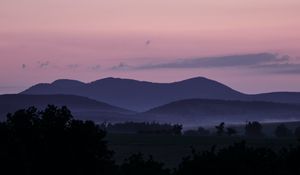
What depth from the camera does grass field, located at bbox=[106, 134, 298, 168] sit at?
92.6 m

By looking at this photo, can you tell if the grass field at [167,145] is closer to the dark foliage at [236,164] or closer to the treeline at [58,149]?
the dark foliage at [236,164]

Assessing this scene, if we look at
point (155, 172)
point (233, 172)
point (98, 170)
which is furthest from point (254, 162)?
point (98, 170)

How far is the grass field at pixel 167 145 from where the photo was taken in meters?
92.6

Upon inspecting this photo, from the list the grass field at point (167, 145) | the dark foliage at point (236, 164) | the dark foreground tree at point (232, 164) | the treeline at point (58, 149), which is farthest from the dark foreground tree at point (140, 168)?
the grass field at point (167, 145)

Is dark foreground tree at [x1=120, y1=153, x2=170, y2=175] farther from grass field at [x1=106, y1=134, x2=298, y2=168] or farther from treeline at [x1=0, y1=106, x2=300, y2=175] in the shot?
grass field at [x1=106, y1=134, x2=298, y2=168]

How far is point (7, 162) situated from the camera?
33781mm

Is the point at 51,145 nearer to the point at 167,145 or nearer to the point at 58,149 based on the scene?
the point at 58,149

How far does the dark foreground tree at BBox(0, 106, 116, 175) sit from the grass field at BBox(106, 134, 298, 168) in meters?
47.6

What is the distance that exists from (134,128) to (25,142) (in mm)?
131675

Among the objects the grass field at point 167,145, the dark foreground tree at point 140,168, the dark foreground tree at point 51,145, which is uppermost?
the grass field at point 167,145

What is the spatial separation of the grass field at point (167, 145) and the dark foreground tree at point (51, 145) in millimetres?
47571

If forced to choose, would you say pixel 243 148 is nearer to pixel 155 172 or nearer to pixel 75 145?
pixel 155 172

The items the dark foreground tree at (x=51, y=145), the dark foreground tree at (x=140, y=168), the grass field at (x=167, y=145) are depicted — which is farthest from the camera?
the grass field at (x=167, y=145)

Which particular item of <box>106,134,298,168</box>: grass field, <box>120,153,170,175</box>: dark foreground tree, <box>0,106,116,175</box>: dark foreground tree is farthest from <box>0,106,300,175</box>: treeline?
<box>106,134,298,168</box>: grass field
